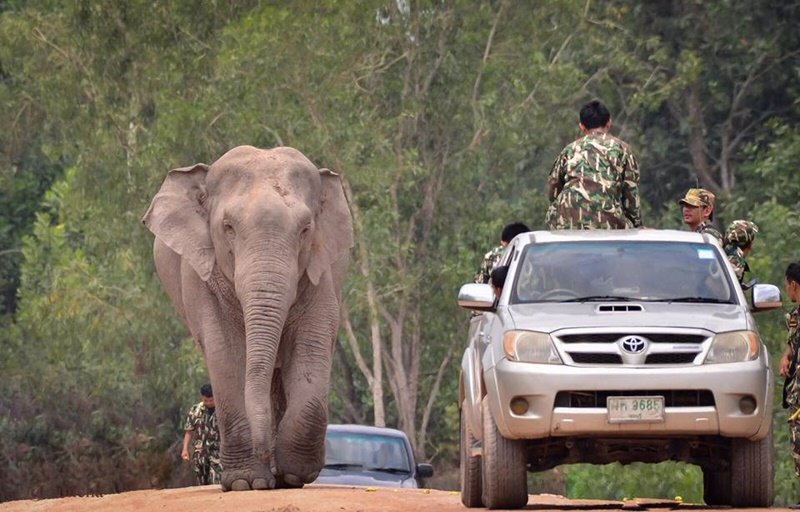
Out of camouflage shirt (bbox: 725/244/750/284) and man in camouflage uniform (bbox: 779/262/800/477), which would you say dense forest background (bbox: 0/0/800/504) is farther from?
man in camouflage uniform (bbox: 779/262/800/477)

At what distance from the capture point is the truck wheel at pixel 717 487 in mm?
13039

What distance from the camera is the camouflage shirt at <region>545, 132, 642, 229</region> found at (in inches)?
568

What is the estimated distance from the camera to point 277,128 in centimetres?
3041

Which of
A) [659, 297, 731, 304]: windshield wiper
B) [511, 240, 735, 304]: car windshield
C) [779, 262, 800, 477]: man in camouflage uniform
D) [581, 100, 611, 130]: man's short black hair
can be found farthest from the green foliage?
[659, 297, 731, 304]: windshield wiper

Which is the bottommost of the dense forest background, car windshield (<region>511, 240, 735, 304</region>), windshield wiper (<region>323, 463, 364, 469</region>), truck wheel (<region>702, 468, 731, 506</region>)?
truck wheel (<region>702, 468, 731, 506</region>)

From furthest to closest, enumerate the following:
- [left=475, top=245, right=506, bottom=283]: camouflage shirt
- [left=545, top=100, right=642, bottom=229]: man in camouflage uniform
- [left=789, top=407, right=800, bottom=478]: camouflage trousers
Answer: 1. [left=475, top=245, right=506, bottom=283]: camouflage shirt
2. [left=545, top=100, right=642, bottom=229]: man in camouflage uniform
3. [left=789, top=407, right=800, bottom=478]: camouflage trousers

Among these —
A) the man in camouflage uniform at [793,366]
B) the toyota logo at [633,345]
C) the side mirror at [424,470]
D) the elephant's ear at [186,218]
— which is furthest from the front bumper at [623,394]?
the side mirror at [424,470]

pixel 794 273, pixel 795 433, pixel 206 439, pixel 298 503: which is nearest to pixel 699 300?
pixel 794 273

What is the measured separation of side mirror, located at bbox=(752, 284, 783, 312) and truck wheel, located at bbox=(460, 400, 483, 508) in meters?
2.02

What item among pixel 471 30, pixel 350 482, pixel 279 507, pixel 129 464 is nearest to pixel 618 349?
pixel 279 507

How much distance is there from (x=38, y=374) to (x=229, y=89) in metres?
7.17

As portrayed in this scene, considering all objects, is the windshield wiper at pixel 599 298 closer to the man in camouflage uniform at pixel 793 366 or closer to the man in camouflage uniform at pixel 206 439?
the man in camouflage uniform at pixel 793 366

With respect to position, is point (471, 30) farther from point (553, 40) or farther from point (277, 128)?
point (277, 128)

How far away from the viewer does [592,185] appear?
47.3 feet
